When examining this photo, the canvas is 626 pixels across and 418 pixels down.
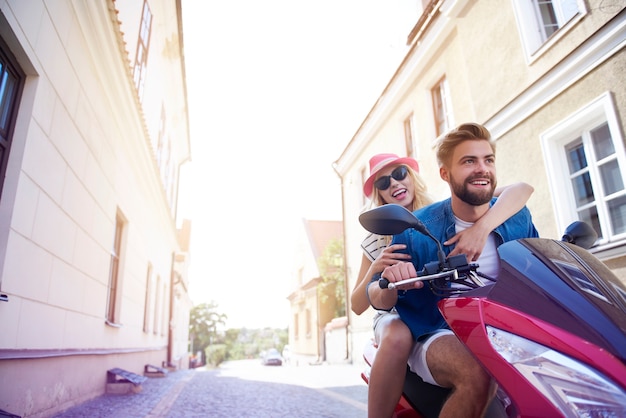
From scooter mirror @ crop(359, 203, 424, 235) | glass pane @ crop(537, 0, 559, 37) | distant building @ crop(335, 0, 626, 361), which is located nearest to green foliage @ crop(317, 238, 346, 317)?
distant building @ crop(335, 0, 626, 361)

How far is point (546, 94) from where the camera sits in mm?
7285

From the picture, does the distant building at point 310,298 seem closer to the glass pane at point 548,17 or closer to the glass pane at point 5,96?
Answer: the glass pane at point 548,17

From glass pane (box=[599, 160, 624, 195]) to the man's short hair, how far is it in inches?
207

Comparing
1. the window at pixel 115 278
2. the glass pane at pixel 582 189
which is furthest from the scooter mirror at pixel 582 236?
the window at pixel 115 278

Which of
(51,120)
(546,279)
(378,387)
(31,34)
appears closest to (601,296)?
(546,279)

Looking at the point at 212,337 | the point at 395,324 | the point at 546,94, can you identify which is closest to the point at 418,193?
the point at 395,324

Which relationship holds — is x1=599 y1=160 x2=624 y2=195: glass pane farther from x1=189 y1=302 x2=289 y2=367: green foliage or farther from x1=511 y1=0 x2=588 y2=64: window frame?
x1=189 y1=302 x2=289 y2=367: green foliage

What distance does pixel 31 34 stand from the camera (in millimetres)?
3785

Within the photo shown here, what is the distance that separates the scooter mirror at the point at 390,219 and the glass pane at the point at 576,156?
650 centimetres

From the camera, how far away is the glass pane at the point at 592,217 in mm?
6449

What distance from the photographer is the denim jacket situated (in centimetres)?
200

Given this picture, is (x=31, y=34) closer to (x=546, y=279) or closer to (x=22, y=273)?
(x=22, y=273)

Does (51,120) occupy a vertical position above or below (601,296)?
above

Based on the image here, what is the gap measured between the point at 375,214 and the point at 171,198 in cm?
1766
